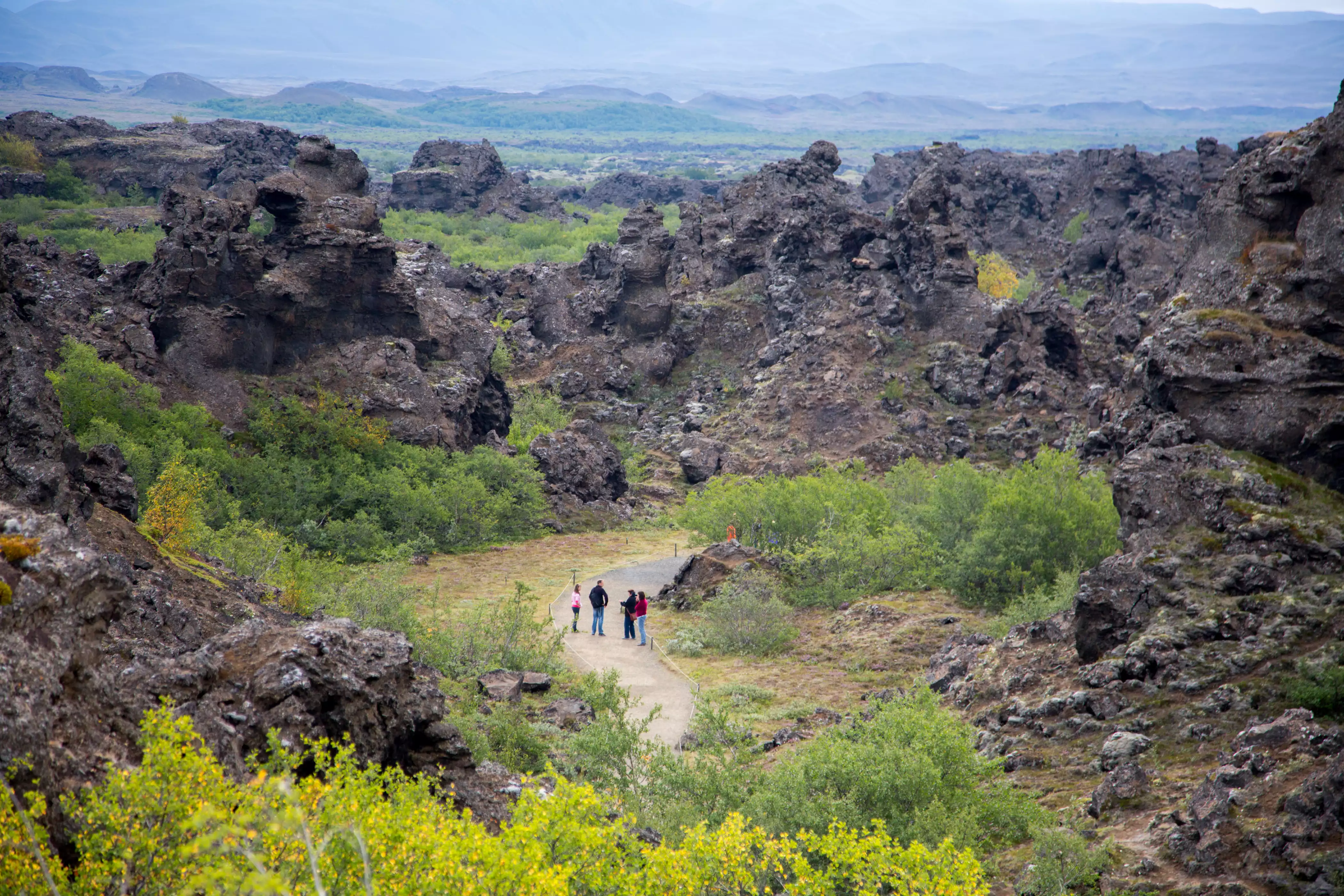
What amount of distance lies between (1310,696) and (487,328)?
126ft

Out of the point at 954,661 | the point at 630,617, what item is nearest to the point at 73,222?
the point at 630,617

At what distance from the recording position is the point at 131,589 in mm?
13383

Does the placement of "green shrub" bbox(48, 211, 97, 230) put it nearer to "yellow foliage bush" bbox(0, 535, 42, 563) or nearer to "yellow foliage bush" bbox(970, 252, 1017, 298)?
"yellow foliage bush" bbox(970, 252, 1017, 298)

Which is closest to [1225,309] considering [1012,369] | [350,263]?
[1012,369]

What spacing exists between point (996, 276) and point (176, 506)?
70093 mm

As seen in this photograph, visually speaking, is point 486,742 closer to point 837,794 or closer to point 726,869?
point 837,794

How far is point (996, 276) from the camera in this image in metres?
81.9

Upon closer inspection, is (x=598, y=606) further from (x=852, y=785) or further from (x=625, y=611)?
(x=852, y=785)

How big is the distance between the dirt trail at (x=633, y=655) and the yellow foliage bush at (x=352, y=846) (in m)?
8.30

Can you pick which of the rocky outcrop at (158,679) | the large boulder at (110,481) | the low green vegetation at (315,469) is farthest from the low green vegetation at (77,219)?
the rocky outcrop at (158,679)

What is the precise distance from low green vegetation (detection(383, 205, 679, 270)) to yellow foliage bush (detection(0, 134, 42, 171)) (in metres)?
31.9

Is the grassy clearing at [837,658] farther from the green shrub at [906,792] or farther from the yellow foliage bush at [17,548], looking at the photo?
the yellow foliage bush at [17,548]

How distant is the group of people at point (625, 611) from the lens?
26.6 m

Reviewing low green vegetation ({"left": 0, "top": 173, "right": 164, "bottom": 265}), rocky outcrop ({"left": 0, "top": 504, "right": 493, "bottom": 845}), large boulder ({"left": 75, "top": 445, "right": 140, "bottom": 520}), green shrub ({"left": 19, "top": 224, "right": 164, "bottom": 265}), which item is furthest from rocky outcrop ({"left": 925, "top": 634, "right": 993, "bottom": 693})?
green shrub ({"left": 19, "top": 224, "right": 164, "bottom": 265})
